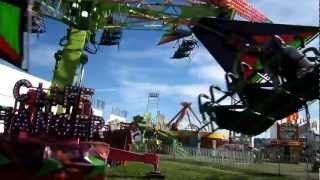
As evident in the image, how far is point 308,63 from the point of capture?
7.45 meters

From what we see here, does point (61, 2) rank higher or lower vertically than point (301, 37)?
higher

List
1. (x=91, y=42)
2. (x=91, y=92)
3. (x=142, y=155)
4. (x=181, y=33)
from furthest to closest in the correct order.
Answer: (x=91, y=42)
(x=142, y=155)
(x=91, y=92)
(x=181, y=33)

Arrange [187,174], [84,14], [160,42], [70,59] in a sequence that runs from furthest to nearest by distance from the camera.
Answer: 1. [187,174]
2. [70,59]
3. [84,14]
4. [160,42]

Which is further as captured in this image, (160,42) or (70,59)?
(70,59)

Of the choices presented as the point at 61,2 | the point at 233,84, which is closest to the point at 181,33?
the point at 233,84

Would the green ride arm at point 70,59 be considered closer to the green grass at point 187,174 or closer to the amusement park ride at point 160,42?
the amusement park ride at point 160,42

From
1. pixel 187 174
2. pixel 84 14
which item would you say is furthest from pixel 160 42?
pixel 187 174

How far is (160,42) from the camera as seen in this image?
19141 millimetres

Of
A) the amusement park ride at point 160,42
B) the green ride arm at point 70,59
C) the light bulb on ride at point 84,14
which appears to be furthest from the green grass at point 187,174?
the light bulb on ride at point 84,14

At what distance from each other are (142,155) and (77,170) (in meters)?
8.53

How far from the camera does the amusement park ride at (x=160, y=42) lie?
7570 mm

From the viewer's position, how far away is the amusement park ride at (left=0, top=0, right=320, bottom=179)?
7.57m

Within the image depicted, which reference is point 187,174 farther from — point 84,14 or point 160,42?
point 84,14

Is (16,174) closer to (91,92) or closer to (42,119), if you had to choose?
(42,119)
